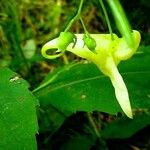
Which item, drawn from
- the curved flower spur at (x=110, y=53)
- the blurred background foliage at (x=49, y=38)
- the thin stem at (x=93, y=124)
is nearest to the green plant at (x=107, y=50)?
the curved flower spur at (x=110, y=53)

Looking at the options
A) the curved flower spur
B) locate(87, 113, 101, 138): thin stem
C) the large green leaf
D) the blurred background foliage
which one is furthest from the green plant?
locate(87, 113, 101, 138): thin stem

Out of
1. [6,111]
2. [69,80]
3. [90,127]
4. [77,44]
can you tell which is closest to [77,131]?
[90,127]

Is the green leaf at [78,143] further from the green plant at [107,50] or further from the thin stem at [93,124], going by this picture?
the green plant at [107,50]

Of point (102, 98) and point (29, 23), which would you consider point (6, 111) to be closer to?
point (102, 98)

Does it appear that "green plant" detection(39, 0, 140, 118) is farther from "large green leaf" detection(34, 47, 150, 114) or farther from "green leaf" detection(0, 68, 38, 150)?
"large green leaf" detection(34, 47, 150, 114)

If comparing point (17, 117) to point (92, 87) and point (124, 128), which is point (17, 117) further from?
point (124, 128)

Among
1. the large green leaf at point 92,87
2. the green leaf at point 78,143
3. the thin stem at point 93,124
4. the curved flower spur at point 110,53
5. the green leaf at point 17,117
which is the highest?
the curved flower spur at point 110,53
